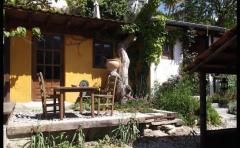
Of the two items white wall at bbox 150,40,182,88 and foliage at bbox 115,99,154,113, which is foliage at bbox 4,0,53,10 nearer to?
foliage at bbox 115,99,154,113

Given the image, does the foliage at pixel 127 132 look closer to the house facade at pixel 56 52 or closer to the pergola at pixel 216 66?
the pergola at pixel 216 66

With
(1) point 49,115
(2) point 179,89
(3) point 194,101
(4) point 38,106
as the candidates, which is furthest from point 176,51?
(1) point 49,115

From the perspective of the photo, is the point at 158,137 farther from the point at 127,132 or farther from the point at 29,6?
the point at 29,6

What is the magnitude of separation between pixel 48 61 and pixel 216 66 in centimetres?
635

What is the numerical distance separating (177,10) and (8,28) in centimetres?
1777

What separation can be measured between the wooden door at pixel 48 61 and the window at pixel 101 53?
130 centimetres

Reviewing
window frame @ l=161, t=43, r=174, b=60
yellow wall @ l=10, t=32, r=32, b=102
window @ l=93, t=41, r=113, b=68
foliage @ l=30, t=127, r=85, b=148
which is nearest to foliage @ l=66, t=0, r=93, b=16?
window @ l=93, t=41, r=113, b=68

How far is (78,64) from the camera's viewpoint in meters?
11.9

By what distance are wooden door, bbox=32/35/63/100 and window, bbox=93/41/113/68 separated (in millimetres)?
1299

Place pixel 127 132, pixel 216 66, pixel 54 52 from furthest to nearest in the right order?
pixel 54 52, pixel 127 132, pixel 216 66

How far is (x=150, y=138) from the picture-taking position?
8.23 metres

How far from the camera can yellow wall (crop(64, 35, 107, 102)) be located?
38.4 feet

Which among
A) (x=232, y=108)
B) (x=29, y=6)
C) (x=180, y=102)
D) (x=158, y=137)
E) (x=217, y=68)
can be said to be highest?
(x=29, y=6)

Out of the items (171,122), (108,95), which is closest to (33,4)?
(108,95)
